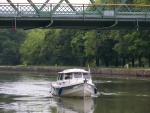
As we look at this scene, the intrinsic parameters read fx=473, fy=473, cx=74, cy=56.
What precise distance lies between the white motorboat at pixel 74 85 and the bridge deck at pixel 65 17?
18.3 ft

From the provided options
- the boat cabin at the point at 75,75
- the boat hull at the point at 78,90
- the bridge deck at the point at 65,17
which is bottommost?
the boat hull at the point at 78,90

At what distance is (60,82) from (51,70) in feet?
256

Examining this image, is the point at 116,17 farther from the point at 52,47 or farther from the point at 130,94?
the point at 52,47

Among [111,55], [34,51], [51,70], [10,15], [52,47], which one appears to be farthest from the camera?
[34,51]

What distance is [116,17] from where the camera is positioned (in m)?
49.2

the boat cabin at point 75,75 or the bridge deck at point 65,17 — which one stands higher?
the bridge deck at point 65,17

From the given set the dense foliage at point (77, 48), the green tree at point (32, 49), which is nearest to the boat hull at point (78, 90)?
the dense foliage at point (77, 48)

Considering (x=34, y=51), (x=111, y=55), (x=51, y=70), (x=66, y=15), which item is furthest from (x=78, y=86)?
(x=34, y=51)

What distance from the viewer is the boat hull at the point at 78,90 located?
1756 inches

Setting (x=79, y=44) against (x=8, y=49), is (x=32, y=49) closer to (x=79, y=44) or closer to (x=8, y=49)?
(x=8, y=49)

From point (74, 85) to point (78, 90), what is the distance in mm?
606

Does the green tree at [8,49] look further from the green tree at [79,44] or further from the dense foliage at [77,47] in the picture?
the green tree at [79,44]

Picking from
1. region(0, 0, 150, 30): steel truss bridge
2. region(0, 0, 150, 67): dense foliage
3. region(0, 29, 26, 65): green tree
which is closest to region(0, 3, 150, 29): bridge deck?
region(0, 0, 150, 30): steel truss bridge

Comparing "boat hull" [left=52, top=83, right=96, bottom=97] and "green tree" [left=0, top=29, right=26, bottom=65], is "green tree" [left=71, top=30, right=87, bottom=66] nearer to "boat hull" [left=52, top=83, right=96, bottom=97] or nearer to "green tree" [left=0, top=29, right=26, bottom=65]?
"green tree" [left=0, top=29, right=26, bottom=65]
